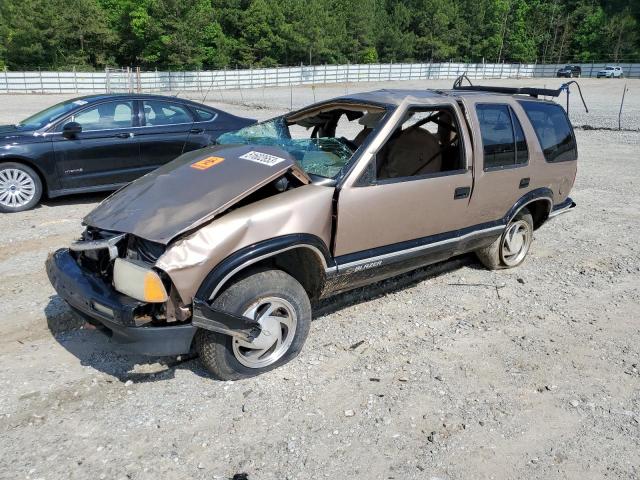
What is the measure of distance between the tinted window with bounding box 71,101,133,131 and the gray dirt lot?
8.89ft

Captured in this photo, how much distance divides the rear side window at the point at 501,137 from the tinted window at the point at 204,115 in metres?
4.73

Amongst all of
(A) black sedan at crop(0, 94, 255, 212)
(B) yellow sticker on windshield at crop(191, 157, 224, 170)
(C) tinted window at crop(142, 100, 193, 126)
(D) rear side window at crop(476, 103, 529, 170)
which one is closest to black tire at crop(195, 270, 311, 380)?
(B) yellow sticker on windshield at crop(191, 157, 224, 170)

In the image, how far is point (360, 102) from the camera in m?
4.45

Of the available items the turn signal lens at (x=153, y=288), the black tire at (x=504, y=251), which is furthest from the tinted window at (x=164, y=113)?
the turn signal lens at (x=153, y=288)

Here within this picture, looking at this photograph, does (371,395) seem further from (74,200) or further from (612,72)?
(612,72)

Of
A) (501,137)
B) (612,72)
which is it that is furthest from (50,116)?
(612,72)

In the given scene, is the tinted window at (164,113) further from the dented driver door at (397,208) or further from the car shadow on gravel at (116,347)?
the dented driver door at (397,208)

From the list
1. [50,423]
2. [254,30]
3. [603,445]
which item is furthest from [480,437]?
[254,30]

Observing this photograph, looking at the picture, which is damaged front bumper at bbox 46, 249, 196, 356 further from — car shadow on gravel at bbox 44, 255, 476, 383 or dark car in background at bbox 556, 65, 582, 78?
dark car in background at bbox 556, 65, 582, 78

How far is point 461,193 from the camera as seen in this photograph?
4477 mm

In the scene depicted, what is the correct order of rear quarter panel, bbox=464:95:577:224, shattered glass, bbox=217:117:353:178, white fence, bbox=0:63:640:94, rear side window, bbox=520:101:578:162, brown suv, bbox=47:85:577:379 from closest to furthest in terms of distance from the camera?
brown suv, bbox=47:85:577:379
shattered glass, bbox=217:117:353:178
rear quarter panel, bbox=464:95:577:224
rear side window, bbox=520:101:578:162
white fence, bbox=0:63:640:94

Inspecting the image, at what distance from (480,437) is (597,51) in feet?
308

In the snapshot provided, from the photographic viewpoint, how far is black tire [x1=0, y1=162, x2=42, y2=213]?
6922 mm

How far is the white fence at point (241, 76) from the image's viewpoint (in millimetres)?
35812
